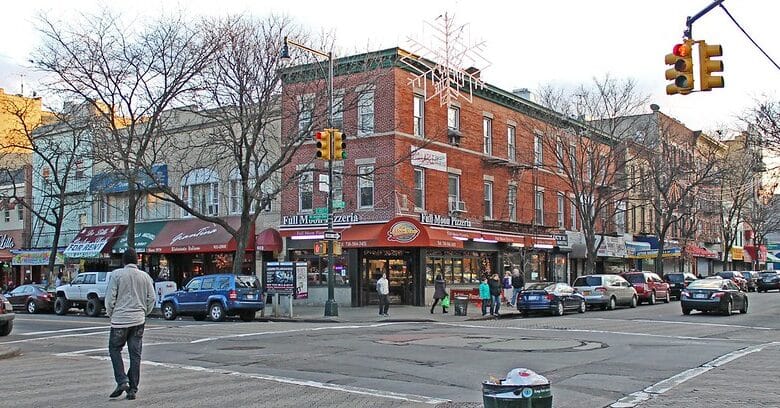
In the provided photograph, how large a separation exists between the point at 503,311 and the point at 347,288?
6.66 meters

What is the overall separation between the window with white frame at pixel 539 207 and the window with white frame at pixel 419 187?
1083cm

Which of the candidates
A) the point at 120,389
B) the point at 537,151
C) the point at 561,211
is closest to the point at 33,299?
the point at 537,151

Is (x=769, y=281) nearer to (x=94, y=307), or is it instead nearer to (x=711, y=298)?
(x=711, y=298)

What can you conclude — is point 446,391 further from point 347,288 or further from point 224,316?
point 347,288

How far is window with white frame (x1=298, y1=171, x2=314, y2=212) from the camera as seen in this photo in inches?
1372

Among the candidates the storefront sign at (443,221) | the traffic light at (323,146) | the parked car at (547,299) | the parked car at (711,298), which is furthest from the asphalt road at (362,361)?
the storefront sign at (443,221)

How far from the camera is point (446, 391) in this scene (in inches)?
435

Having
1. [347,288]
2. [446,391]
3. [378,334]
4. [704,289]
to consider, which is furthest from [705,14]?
[347,288]

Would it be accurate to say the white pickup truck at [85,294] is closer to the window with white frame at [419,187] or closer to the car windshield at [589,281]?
the window with white frame at [419,187]

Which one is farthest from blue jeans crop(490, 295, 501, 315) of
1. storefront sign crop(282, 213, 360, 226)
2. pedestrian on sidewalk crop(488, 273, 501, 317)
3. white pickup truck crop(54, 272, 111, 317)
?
white pickup truck crop(54, 272, 111, 317)

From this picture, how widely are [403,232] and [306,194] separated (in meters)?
5.93

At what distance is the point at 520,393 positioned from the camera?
5.72 meters

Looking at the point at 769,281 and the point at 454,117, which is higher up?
the point at 454,117

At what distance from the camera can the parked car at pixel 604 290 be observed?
1284 inches
